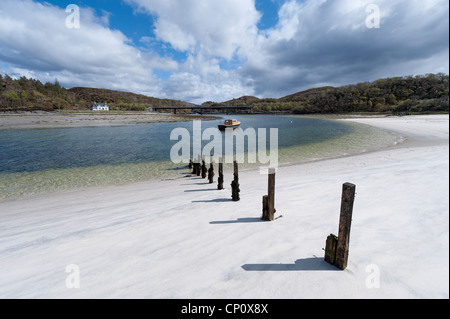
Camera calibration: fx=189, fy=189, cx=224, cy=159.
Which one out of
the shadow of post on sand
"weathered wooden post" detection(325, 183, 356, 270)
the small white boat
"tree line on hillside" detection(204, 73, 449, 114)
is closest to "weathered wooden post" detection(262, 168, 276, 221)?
the shadow of post on sand

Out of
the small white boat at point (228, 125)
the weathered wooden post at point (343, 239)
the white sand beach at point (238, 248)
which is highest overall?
the small white boat at point (228, 125)

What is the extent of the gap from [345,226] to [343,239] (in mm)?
214

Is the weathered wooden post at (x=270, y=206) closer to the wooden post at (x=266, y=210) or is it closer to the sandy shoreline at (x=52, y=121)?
the wooden post at (x=266, y=210)

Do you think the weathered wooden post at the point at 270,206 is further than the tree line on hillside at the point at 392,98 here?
No

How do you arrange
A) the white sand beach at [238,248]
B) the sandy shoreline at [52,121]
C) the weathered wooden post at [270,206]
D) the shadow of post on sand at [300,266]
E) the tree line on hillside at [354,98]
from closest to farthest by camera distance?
the white sand beach at [238,248] → the shadow of post on sand at [300,266] → the weathered wooden post at [270,206] → the sandy shoreline at [52,121] → the tree line on hillside at [354,98]

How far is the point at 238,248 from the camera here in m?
3.84

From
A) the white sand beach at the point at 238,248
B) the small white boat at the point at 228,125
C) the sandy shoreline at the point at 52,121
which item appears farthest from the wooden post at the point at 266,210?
the sandy shoreline at the point at 52,121

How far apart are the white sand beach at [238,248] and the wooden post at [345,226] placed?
0.58 feet

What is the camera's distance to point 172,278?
10.1 ft

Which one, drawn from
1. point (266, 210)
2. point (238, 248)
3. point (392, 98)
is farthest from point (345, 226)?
point (392, 98)

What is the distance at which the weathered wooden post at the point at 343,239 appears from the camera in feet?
9.84

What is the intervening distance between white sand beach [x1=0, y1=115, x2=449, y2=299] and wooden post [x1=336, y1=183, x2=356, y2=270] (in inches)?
6.9

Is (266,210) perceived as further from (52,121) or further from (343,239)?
(52,121)

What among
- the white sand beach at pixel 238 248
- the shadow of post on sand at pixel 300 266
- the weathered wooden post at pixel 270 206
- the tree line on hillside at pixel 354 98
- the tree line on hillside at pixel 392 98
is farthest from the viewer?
the tree line on hillside at pixel 354 98
